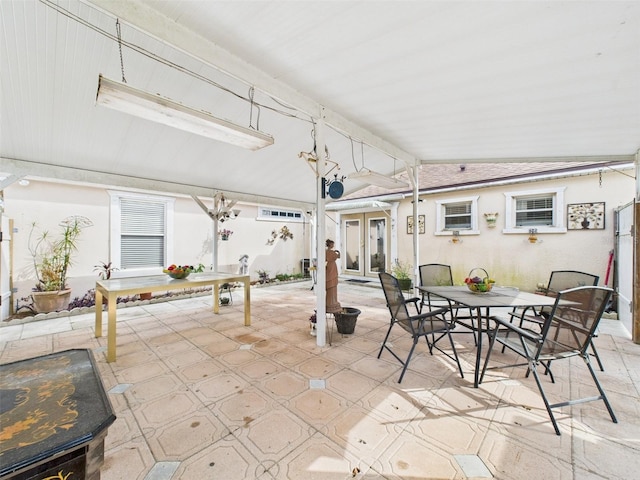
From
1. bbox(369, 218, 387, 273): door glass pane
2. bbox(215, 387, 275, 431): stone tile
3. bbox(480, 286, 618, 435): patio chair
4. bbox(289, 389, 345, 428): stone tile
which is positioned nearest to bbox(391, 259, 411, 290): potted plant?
bbox(369, 218, 387, 273): door glass pane

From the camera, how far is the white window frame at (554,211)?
5859 millimetres

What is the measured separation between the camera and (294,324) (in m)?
4.66

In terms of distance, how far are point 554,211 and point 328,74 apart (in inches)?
245

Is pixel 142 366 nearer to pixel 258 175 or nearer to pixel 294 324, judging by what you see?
pixel 294 324

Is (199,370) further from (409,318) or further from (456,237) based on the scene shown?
(456,237)

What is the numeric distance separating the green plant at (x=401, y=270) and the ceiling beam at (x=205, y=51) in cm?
523

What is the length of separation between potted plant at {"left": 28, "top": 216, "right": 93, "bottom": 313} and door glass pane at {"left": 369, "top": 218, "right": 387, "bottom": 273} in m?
8.22

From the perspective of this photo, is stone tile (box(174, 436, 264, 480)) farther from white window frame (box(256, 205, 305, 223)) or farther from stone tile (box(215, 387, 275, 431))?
white window frame (box(256, 205, 305, 223))

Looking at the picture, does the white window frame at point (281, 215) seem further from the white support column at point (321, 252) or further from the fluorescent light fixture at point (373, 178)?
the white support column at point (321, 252)

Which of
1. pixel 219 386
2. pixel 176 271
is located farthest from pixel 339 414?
pixel 176 271

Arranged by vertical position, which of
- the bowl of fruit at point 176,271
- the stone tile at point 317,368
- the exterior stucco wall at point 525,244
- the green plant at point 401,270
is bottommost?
the stone tile at point 317,368

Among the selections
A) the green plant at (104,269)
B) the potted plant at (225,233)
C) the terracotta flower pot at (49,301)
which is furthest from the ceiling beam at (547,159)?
the terracotta flower pot at (49,301)

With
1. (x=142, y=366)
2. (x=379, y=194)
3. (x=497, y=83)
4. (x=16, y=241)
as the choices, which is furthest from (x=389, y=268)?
(x=16, y=241)

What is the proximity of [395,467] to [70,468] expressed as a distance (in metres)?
1.76
